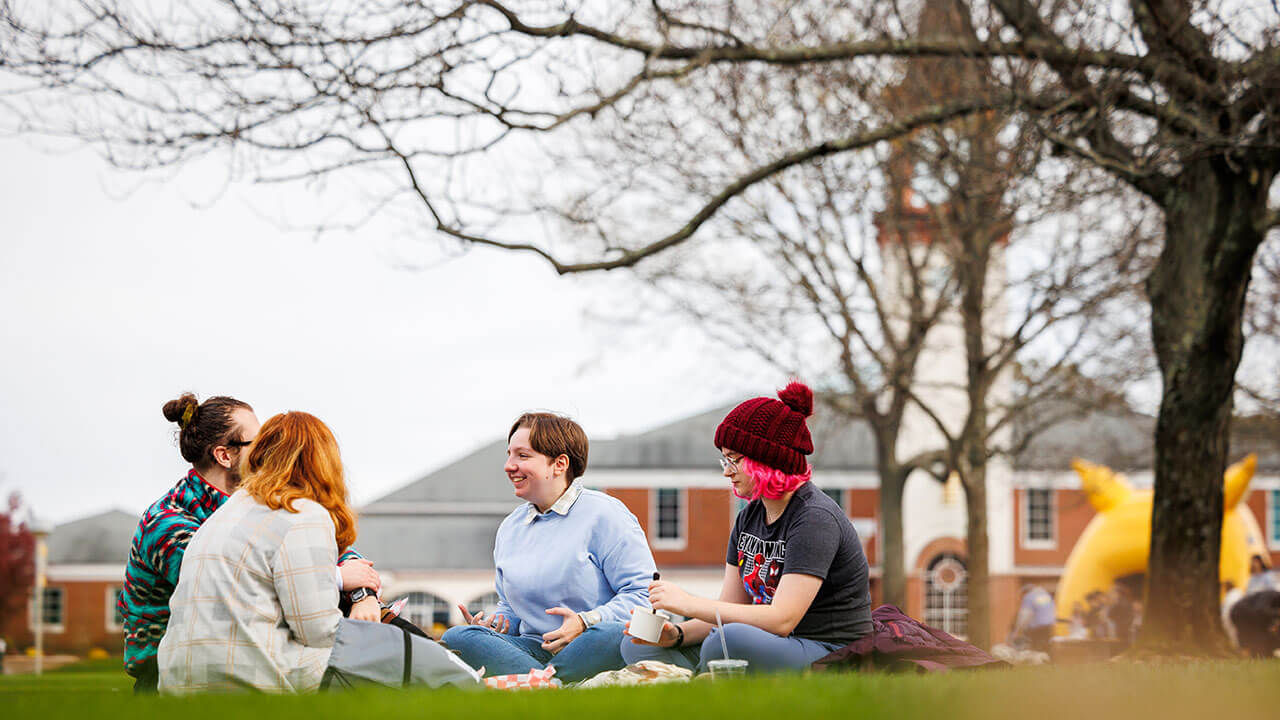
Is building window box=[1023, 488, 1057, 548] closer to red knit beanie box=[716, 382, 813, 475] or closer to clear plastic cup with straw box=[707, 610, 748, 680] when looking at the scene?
red knit beanie box=[716, 382, 813, 475]

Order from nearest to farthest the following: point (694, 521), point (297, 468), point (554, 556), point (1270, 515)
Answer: point (297, 468) < point (554, 556) < point (694, 521) < point (1270, 515)

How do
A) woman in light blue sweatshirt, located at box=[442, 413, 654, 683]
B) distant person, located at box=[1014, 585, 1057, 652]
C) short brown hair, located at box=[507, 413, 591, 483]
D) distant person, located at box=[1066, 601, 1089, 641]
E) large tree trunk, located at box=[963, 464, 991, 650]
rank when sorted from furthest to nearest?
distant person, located at box=[1014, 585, 1057, 652]
distant person, located at box=[1066, 601, 1089, 641]
large tree trunk, located at box=[963, 464, 991, 650]
short brown hair, located at box=[507, 413, 591, 483]
woman in light blue sweatshirt, located at box=[442, 413, 654, 683]

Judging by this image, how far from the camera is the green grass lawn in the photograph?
9.62 ft

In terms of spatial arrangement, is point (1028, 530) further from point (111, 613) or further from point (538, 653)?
point (538, 653)

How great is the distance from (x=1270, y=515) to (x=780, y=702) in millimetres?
45440

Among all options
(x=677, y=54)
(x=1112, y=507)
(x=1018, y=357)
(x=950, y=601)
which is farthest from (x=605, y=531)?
(x=950, y=601)

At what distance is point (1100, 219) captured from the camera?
59.0 ft

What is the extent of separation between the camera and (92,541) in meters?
48.6

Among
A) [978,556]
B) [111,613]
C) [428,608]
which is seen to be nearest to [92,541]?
[111,613]

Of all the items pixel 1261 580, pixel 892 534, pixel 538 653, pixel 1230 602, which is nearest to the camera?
pixel 538 653

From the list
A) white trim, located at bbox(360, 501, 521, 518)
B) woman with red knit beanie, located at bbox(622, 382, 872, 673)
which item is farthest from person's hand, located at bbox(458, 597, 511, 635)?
white trim, located at bbox(360, 501, 521, 518)

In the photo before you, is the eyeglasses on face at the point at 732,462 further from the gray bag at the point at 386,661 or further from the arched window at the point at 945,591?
the arched window at the point at 945,591

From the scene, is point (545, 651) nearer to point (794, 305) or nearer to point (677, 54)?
point (677, 54)

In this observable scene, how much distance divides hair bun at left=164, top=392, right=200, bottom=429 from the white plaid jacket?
4.16 ft
